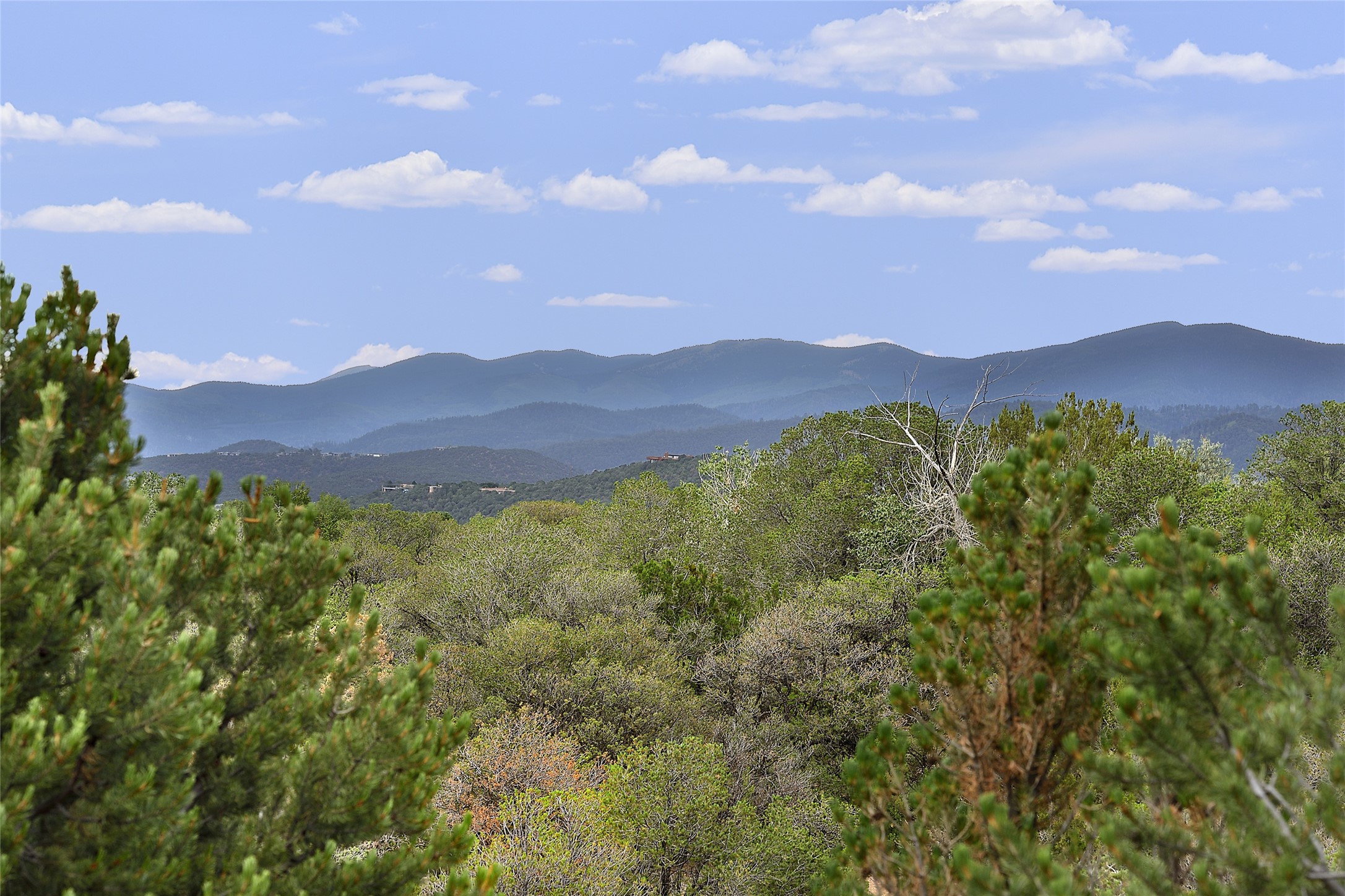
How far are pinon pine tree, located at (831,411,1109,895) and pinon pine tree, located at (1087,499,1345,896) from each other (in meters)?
0.92

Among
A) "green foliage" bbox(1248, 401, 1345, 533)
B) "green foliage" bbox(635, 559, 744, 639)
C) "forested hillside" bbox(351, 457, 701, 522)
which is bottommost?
"forested hillside" bbox(351, 457, 701, 522)

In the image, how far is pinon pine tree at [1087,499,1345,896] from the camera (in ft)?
A: 14.7

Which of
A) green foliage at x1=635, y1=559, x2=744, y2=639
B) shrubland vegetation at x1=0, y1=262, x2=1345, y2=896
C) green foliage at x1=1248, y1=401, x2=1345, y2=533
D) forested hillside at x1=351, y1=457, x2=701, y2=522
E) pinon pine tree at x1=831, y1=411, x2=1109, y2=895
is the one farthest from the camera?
forested hillside at x1=351, y1=457, x2=701, y2=522

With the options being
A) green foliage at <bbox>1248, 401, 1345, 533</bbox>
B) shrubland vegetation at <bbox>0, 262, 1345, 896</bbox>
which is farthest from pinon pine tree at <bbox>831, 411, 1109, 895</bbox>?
green foliage at <bbox>1248, 401, 1345, 533</bbox>

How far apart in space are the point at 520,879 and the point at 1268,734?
11768mm

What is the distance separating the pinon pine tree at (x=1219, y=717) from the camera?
14.7 ft

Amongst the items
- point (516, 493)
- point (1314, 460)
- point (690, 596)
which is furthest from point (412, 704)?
point (516, 493)

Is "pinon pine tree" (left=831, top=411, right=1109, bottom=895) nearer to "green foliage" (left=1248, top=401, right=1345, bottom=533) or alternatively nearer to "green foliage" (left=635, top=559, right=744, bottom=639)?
"green foliage" (left=635, top=559, right=744, bottom=639)

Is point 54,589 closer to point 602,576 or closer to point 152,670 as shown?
point 152,670

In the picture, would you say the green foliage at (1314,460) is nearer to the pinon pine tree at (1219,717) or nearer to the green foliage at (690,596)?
the green foliage at (690,596)

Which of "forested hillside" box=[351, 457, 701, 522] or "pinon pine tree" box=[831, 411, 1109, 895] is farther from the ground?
"pinon pine tree" box=[831, 411, 1109, 895]

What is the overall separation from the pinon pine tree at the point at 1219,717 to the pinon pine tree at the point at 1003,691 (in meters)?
0.92

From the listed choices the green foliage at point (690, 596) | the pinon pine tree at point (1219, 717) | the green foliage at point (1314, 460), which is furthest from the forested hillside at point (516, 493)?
the pinon pine tree at point (1219, 717)

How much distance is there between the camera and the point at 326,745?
21.7 ft
